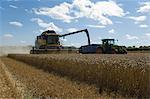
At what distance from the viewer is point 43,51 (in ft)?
148

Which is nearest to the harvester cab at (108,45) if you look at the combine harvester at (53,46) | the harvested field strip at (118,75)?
the combine harvester at (53,46)

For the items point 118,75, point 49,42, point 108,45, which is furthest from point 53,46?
point 118,75

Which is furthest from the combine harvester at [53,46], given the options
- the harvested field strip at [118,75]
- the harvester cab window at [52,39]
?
the harvested field strip at [118,75]

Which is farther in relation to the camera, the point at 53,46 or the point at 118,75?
the point at 53,46

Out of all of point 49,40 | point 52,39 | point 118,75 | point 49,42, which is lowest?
point 118,75

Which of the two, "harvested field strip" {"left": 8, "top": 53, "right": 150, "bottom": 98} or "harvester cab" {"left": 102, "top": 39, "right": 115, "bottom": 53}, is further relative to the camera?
"harvester cab" {"left": 102, "top": 39, "right": 115, "bottom": 53}

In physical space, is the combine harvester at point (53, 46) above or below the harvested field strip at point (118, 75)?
above

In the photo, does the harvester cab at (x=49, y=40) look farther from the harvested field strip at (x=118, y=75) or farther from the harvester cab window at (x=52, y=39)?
the harvested field strip at (x=118, y=75)

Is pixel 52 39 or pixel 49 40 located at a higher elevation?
pixel 52 39

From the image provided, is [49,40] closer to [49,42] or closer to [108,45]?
[49,42]

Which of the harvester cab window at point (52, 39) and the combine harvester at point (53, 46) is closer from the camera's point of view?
the combine harvester at point (53, 46)

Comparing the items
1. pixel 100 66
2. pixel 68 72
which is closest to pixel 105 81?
pixel 100 66

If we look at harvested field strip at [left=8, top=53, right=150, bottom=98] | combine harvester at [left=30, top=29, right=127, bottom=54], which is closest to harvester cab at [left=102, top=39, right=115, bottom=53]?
combine harvester at [left=30, top=29, right=127, bottom=54]

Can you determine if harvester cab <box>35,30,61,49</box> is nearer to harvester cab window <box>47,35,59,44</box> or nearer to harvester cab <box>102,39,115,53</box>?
harvester cab window <box>47,35,59,44</box>
